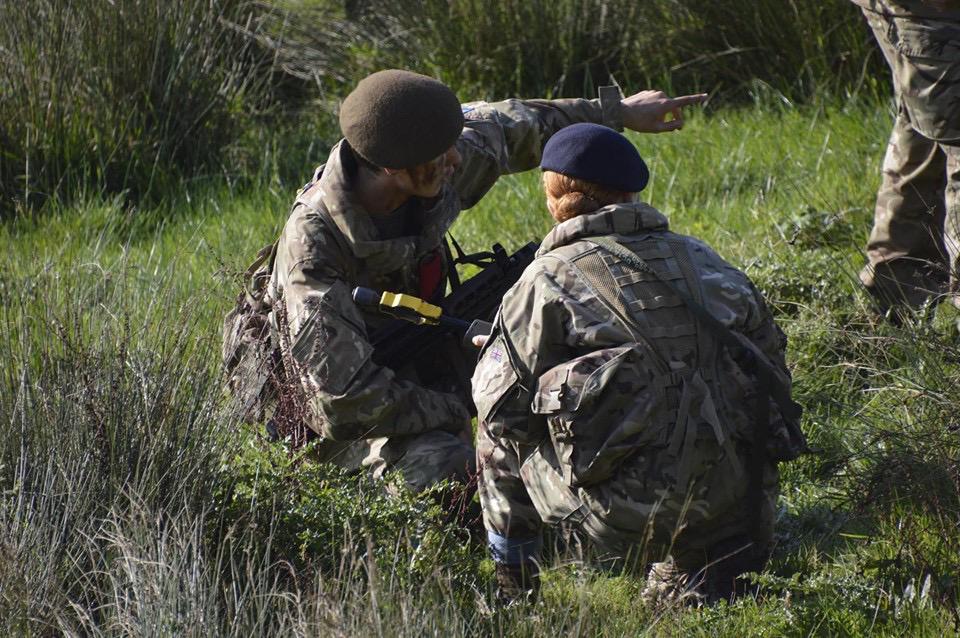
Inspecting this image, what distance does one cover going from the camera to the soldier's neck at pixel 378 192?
4.18m

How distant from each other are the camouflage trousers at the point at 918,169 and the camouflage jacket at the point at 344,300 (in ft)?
5.36

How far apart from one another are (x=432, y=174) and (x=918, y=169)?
6.63 ft

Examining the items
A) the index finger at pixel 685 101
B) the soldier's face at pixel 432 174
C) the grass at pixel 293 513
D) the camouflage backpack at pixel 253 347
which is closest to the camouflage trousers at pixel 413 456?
the grass at pixel 293 513

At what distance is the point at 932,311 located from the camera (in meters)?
4.71

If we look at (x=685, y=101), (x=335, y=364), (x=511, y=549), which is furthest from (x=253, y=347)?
(x=685, y=101)

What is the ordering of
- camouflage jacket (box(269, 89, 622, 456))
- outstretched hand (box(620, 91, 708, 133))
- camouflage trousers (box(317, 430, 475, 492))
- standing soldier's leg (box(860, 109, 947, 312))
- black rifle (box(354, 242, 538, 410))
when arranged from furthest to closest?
standing soldier's leg (box(860, 109, 947, 312)) → outstretched hand (box(620, 91, 708, 133)) → black rifle (box(354, 242, 538, 410)) → camouflage trousers (box(317, 430, 475, 492)) → camouflage jacket (box(269, 89, 622, 456))

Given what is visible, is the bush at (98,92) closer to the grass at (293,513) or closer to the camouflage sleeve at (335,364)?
the grass at (293,513)

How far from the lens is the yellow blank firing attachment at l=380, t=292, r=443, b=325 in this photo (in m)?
3.86

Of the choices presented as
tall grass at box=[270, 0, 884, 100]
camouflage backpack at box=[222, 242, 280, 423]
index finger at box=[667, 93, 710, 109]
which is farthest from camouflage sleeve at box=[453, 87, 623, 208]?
tall grass at box=[270, 0, 884, 100]

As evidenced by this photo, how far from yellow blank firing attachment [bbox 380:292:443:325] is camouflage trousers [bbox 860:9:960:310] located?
1.64 m

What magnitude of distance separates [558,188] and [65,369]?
151cm

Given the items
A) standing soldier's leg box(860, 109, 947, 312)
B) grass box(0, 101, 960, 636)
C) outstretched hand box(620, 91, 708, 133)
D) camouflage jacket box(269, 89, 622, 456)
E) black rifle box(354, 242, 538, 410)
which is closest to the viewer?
grass box(0, 101, 960, 636)

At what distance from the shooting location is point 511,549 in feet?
11.9

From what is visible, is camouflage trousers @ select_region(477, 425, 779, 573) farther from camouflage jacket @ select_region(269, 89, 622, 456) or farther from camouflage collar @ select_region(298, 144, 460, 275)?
camouflage collar @ select_region(298, 144, 460, 275)
